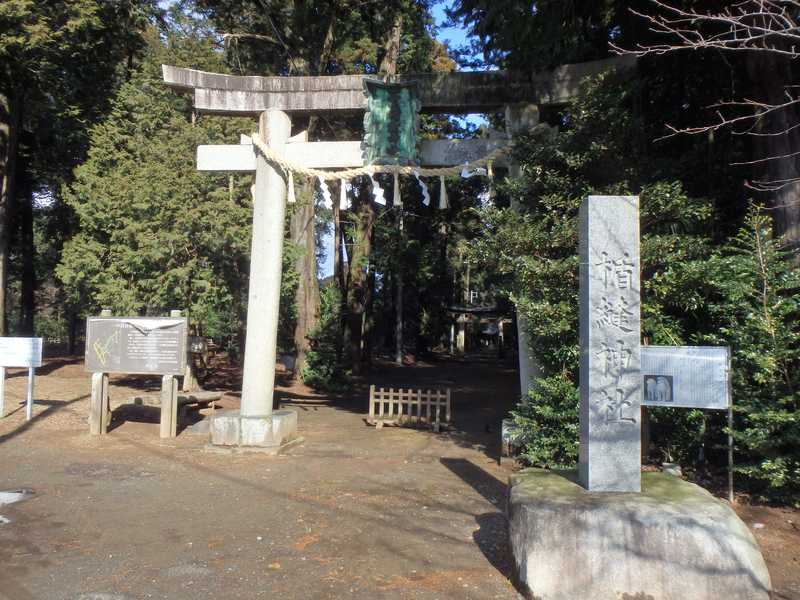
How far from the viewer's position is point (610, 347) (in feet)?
17.8

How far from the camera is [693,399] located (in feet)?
23.8

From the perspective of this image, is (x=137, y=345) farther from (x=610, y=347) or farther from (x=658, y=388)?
(x=610, y=347)

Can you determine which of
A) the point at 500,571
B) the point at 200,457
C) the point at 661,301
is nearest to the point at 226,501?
the point at 200,457

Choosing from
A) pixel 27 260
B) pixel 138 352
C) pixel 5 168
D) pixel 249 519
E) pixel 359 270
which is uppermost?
pixel 5 168

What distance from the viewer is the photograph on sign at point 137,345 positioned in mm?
11023

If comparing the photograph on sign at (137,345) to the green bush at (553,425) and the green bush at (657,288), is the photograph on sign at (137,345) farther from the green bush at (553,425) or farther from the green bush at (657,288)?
the green bush at (553,425)

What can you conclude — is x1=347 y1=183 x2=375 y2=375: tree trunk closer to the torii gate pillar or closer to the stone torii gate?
the stone torii gate

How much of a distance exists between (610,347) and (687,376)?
2399 millimetres

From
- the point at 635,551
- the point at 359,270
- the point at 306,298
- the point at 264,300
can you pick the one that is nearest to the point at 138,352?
the point at 264,300

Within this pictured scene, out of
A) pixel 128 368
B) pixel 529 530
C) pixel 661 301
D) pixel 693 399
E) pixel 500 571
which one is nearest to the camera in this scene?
pixel 529 530

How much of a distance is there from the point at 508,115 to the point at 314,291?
13.6 meters

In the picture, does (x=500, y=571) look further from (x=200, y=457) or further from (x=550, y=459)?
(x=200, y=457)

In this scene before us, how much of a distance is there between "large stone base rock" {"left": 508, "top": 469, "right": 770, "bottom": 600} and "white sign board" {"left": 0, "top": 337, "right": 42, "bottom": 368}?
1029 cm

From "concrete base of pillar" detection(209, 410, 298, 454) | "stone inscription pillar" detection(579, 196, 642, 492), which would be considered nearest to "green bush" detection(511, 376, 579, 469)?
"stone inscription pillar" detection(579, 196, 642, 492)
